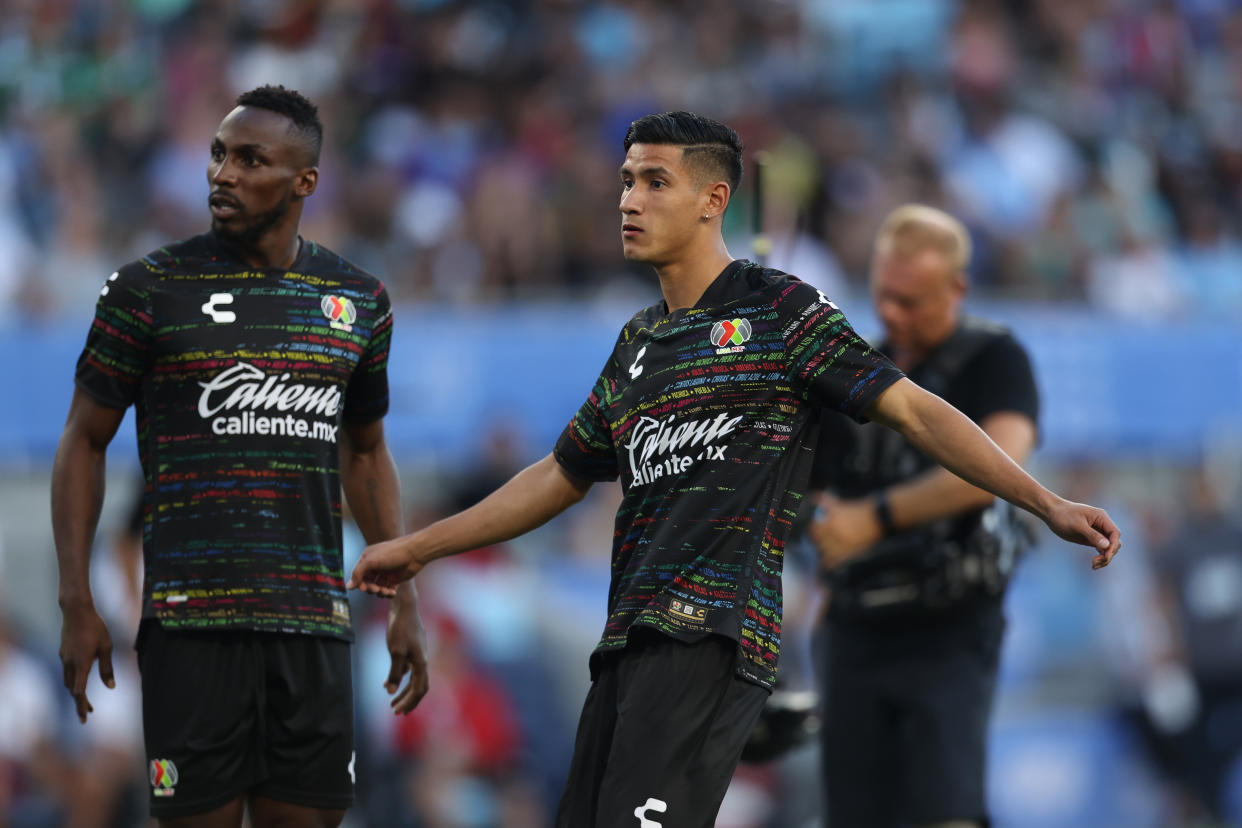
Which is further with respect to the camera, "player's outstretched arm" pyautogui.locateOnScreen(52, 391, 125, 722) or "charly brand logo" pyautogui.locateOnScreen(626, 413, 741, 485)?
"player's outstretched arm" pyautogui.locateOnScreen(52, 391, 125, 722)

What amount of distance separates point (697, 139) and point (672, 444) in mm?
860

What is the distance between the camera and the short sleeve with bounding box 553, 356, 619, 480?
16.8 ft

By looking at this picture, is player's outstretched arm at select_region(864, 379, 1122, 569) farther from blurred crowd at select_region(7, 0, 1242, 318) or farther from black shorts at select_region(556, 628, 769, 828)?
blurred crowd at select_region(7, 0, 1242, 318)

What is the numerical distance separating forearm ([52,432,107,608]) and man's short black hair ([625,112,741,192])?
1865mm

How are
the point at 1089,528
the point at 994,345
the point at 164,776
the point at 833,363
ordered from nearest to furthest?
1. the point at 1089,528
2. the point at 833,363
3. the point at 164,776
4. the point at 994,345

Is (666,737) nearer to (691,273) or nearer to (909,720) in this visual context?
(691,273)

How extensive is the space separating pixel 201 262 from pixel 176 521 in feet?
2.55

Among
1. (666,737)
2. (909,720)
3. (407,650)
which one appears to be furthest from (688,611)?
(909,720)

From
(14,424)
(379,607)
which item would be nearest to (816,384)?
(379,607)

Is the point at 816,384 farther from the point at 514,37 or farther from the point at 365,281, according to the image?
the point at 514,37

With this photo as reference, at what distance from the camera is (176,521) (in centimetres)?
523

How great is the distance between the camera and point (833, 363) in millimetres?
4770

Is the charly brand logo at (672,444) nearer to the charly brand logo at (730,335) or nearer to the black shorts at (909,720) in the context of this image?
the charly brand logo at (730,335)

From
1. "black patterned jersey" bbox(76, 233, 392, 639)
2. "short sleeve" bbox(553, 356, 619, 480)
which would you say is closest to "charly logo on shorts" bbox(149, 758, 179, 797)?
"black patterned jersey" bbox(76, 233, 392, 639)
